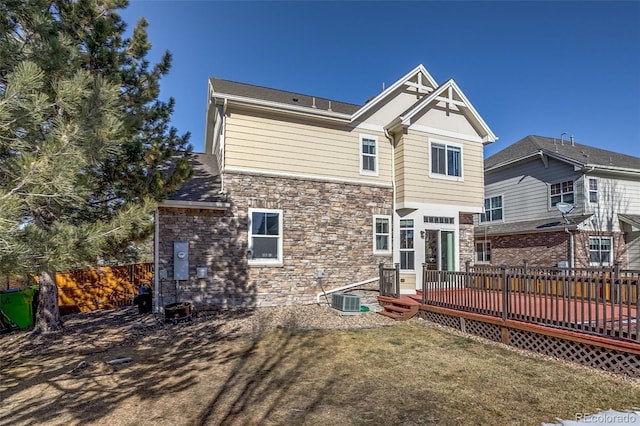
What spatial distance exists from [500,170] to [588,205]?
15.8 ft

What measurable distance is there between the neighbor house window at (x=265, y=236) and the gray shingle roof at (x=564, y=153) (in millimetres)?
13319

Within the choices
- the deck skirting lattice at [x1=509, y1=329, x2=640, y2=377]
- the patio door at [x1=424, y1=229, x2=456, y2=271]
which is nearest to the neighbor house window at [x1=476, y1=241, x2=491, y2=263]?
the patio door at [x1=424, y1=229, x2=456, y2=271]

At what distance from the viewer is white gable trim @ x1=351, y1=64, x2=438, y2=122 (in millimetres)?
11820

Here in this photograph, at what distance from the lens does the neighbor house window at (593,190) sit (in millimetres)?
15227

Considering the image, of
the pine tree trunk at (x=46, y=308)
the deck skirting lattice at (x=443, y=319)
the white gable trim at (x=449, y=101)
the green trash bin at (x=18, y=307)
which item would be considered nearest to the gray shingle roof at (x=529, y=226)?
the white gable trim at (x=449, y=101)

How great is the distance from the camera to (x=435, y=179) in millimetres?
12266

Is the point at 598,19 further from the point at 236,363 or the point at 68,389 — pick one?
the point at 68,389

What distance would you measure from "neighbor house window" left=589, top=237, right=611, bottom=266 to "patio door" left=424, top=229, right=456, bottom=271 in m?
7.22

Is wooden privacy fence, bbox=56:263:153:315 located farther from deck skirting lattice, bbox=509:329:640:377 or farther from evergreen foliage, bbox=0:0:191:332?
deck skirting lattice, bbox=509:329:640:377

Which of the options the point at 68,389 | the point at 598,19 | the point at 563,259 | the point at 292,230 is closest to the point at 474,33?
the point at 598,19

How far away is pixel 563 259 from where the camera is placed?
14797mm

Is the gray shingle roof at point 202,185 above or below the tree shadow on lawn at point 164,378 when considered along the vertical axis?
above

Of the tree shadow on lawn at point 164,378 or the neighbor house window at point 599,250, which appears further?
the neighbor house window at point 599,250

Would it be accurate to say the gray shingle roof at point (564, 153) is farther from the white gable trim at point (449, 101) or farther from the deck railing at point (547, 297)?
the deck railing at point (547, 297)
